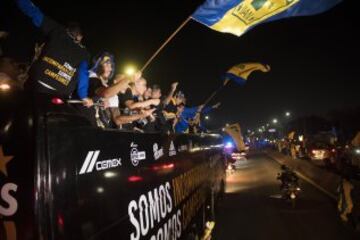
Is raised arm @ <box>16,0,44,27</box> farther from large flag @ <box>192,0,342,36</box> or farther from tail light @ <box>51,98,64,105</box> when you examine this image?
large flag @ <box>192,0,342,36</box>

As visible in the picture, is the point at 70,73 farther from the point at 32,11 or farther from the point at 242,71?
the point at 242,71

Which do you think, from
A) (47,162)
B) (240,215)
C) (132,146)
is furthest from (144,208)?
(240,215)

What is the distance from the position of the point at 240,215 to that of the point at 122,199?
1000cm

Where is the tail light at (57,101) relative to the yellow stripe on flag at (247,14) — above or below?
below

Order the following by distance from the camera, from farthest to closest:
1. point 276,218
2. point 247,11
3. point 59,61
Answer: point 276,218, point 247,11, point 59,61

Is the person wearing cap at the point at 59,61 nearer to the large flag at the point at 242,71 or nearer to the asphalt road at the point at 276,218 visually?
the asphalt road at the point at 276,218

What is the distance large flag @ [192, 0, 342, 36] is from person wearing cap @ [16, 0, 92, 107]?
334 centimetres

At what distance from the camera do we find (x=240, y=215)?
1294 centimetres

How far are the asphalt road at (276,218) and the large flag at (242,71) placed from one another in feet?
14.9

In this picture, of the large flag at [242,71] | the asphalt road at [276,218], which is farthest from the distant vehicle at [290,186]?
the large flag at [242,71]

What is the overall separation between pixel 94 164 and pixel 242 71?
13461 mm

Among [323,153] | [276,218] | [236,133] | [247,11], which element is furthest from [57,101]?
[323,153]

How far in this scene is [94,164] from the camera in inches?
113

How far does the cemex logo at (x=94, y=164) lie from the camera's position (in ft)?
8.91
